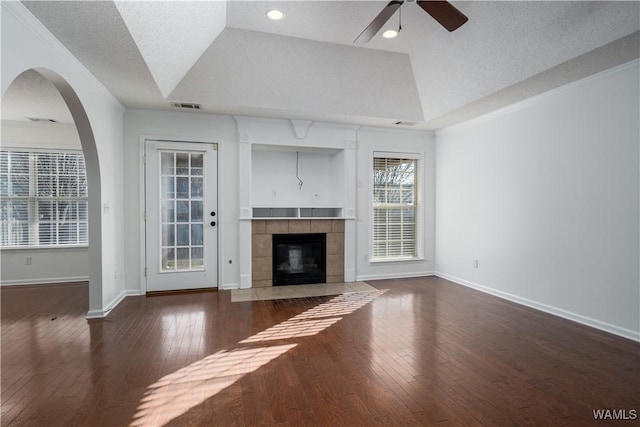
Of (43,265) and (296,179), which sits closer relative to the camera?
(43,265)

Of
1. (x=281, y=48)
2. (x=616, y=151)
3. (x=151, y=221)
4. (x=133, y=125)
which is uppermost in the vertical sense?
(x=281, y=48)

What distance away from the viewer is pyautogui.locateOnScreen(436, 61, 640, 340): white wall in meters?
3.17

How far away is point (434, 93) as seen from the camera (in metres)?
4.55

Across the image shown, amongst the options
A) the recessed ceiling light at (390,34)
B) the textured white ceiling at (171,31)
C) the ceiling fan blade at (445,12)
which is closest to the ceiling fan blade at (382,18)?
the ceiling fan blade at (445,12)

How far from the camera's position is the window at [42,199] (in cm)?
524

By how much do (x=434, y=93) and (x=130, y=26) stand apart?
3700 millimetres

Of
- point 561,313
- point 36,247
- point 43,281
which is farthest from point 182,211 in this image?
point 561,313

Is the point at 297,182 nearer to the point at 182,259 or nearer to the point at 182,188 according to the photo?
the point at 182,188

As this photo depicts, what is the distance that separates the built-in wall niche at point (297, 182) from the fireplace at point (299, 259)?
0.46 m

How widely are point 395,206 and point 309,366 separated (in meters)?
3.76

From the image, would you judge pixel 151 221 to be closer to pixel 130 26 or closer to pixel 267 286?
pixel 267 286

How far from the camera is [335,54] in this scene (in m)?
4.20

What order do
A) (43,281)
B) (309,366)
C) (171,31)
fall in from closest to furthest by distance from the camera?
(309,366) → (171,31) → (43,281)

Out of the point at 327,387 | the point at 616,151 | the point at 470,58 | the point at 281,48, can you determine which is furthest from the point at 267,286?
the point at 616,151
